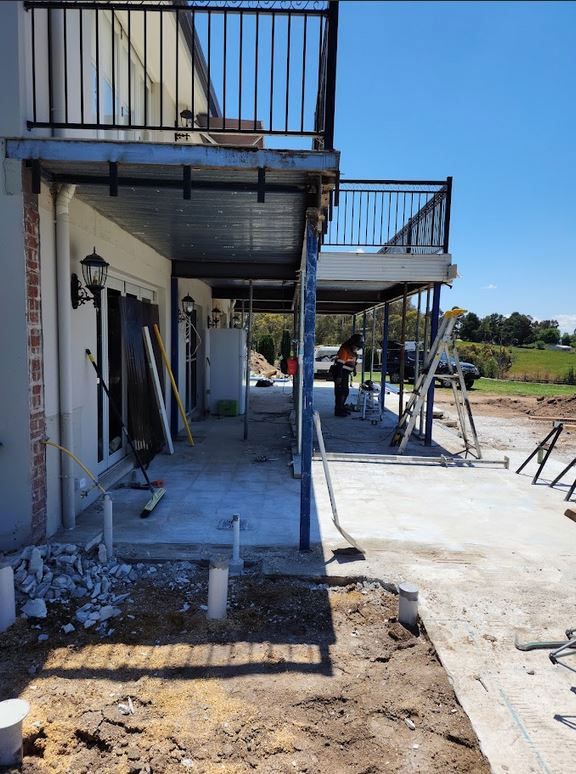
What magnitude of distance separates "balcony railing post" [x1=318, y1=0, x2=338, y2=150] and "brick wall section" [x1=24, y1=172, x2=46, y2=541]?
7.25ft

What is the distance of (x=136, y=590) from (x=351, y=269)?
6.17 meters

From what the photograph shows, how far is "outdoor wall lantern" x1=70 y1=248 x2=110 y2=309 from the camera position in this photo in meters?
4.62

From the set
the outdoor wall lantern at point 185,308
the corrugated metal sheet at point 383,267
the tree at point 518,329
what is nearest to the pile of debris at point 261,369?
the outdoor wall lantern at point 185,308

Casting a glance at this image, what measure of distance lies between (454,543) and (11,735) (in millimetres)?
3614

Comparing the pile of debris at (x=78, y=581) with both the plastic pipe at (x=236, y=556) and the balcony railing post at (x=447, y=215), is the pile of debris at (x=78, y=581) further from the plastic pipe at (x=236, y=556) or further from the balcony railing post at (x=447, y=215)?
the balcony railing post at (x=447, y=215)

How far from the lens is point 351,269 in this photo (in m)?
8.44

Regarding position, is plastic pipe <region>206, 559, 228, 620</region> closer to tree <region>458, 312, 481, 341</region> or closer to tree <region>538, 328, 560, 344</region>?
tree <region>458, 312, 481, 341</region>

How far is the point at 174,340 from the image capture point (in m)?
8.81

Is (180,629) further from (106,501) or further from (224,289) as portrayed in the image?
(224,289)

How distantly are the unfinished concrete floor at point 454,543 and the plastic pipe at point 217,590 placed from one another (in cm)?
75

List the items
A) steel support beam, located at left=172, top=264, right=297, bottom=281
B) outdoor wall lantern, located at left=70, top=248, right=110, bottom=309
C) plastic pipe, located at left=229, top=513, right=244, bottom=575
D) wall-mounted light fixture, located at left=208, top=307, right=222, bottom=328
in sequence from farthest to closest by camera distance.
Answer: wall-mounted light fixture, located at left=208, top=307, right=222, bottom=328, steel support beam, located at left=172, top=264, right=297, bottom=281, outdoor wall lantern, located at left=70, top=248, right=110, bottom=309, plastic pipe, located at left=229, top=513, right=244, bottom=575

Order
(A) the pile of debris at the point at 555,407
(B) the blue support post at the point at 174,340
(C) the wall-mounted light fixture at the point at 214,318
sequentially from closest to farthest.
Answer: (B) the blue support post at the point at 174,340 < (C) the wall-mounted light fixture at the point at 214,318 < (A) the pile of debris at the point at 555,407

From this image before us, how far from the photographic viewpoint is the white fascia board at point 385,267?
8.19 m

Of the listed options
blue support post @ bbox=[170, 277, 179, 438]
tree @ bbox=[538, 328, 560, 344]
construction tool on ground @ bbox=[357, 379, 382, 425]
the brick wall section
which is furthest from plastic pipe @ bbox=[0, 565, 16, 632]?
tree @ bbox=[538, 328, 560, 344]
